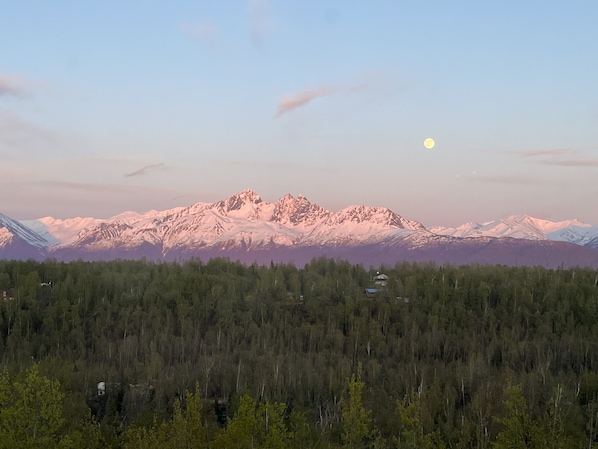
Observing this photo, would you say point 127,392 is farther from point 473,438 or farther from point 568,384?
point 568,384

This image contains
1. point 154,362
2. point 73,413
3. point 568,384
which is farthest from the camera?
point 154,362

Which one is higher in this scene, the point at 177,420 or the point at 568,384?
the point at 177,420

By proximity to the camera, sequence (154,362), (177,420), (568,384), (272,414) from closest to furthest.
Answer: (272,414)
(177,420)
(568,384)
(154,362)

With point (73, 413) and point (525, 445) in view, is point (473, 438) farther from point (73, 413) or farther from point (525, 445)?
point (73, 413)

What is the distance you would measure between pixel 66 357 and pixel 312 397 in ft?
254

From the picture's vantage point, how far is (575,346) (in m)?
198

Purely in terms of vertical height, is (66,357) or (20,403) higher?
(20,403)

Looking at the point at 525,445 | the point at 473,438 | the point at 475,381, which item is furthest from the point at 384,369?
the point at 525,445

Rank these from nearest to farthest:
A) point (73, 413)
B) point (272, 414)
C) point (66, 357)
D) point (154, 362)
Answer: point (272, 414), point (73, 413), point (154, 362), point (66, 357)

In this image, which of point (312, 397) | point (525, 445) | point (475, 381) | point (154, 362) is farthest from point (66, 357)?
point (525, 445)

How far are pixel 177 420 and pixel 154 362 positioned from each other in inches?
4307

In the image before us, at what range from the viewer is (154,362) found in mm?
180750

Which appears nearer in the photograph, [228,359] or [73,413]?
[73,413]

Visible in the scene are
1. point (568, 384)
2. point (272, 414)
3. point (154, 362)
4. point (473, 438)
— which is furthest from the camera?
point (154, 362)
